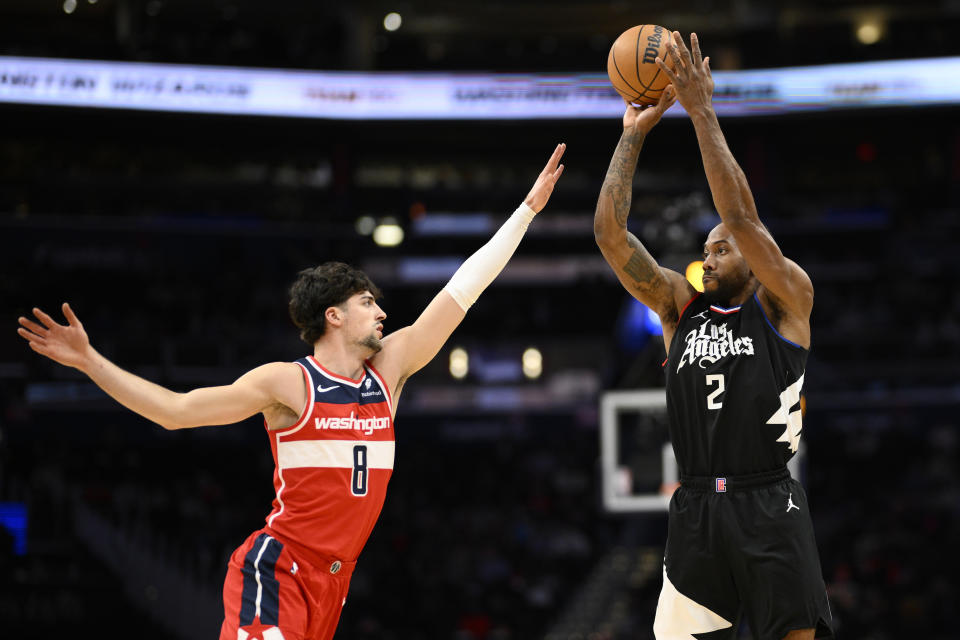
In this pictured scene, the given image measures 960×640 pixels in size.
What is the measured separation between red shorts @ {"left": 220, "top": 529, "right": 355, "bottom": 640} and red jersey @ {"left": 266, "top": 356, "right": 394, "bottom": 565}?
0.07 metres

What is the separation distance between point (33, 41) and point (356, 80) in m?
5.83

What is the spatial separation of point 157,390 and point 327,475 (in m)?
0.73

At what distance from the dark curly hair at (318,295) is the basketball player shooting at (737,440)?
1.43 metres

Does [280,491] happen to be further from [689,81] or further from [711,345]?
[689,81]

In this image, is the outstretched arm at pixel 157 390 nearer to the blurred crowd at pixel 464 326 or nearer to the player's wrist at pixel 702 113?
the player's wrist at pixel 702 113

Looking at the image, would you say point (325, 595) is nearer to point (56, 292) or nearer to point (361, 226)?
point (56, 292)

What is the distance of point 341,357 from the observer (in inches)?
173

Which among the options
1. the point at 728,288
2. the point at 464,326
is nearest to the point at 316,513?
the point at 728,288

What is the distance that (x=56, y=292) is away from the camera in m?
20.0

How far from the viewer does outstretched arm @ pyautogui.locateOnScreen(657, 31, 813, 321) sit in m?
4.21

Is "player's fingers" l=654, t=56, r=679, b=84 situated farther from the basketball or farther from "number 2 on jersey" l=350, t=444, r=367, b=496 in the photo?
"number 2 on jersey" l=350, t=444, r=367, b=496

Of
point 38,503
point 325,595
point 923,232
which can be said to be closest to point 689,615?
point 325,595

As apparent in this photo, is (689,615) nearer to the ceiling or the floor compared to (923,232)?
nearer to the floor

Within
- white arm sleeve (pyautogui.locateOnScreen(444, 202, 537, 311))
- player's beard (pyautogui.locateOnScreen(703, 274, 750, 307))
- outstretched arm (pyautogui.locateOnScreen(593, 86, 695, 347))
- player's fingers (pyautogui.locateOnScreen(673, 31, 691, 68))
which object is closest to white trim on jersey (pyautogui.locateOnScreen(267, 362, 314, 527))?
white arm sleeve (pyautogui.locateOnScreen(444, 202, 537, 311))
